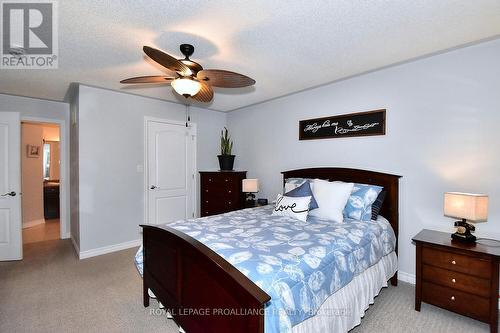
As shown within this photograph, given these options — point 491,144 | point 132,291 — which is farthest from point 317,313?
point 491,144

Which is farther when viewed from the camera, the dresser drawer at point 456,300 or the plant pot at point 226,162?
the plant pot at point 226,162

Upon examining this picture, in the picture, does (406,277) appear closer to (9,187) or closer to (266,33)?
(266,33)

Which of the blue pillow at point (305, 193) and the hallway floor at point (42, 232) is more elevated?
the blue pillow at point (305, 193)

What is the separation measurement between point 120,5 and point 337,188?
8.41ft

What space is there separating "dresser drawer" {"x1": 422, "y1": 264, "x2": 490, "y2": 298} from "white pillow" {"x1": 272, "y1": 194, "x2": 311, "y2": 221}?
46.5 inches

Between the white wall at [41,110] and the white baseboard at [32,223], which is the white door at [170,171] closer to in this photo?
the white wall at [41,110]

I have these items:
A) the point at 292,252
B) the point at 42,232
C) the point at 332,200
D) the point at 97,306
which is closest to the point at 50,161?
the point at 42,232

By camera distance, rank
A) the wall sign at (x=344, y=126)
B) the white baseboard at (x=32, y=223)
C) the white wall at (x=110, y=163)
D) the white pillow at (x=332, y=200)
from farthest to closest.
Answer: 1. the white baseboard at (x=32, y=223)
2. the white wall at (x=110, y=163)
3. the wall sign at (x=344, y=126)
4. the white pillow at (x=332, y=200)

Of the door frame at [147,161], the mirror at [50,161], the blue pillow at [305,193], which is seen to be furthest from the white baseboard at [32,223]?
the blue pillow at [305,193]

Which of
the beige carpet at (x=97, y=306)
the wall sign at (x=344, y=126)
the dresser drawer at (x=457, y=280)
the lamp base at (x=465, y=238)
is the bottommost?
the beige carpet at (x=97, y=306)

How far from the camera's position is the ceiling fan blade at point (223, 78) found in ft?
6.98

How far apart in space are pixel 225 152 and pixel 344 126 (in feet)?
8.10

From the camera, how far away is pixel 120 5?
175 centimetres

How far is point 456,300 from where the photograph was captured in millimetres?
2111
